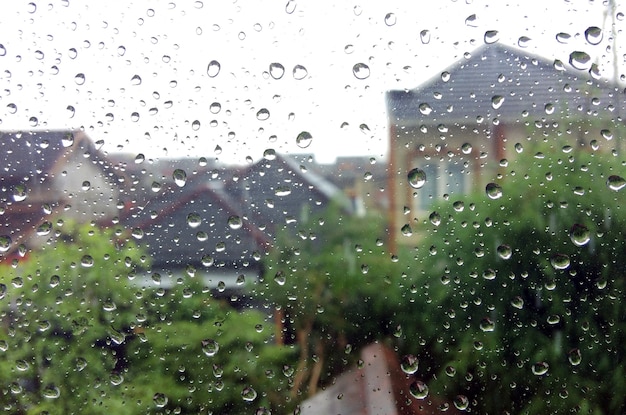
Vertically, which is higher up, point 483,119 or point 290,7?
point 290,7

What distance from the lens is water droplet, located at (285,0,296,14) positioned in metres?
0.83

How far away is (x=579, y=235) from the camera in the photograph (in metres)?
0.82

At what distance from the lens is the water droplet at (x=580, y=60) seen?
2.72 feet

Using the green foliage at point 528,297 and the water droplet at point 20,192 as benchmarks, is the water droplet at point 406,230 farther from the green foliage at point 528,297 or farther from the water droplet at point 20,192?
the water droplet at point 20,192

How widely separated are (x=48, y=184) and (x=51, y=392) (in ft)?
1.14

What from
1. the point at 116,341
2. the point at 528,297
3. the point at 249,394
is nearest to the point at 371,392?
the point at 249,394

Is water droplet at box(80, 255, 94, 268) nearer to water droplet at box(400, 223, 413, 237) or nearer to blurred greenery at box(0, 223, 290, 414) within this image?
blurred greenery at box(0, 223, 290, 414)

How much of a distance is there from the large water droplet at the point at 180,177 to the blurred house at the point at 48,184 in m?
0.09

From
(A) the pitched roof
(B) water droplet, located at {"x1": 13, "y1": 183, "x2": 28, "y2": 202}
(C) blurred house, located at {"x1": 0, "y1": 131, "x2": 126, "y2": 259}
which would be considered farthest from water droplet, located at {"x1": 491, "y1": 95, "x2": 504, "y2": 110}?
(B) water droplet, located at {"x1": 13, "y1": 183, "x2": 28, "y2": 202}

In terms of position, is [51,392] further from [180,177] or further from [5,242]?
[180,177]

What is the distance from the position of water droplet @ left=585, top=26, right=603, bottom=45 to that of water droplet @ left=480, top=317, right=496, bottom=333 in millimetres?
487

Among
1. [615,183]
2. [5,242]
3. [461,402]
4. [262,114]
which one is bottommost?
[461,402]

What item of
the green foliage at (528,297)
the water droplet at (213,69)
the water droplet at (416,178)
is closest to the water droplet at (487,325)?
the green foliage at (528,297)

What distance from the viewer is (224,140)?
32.2 inches
